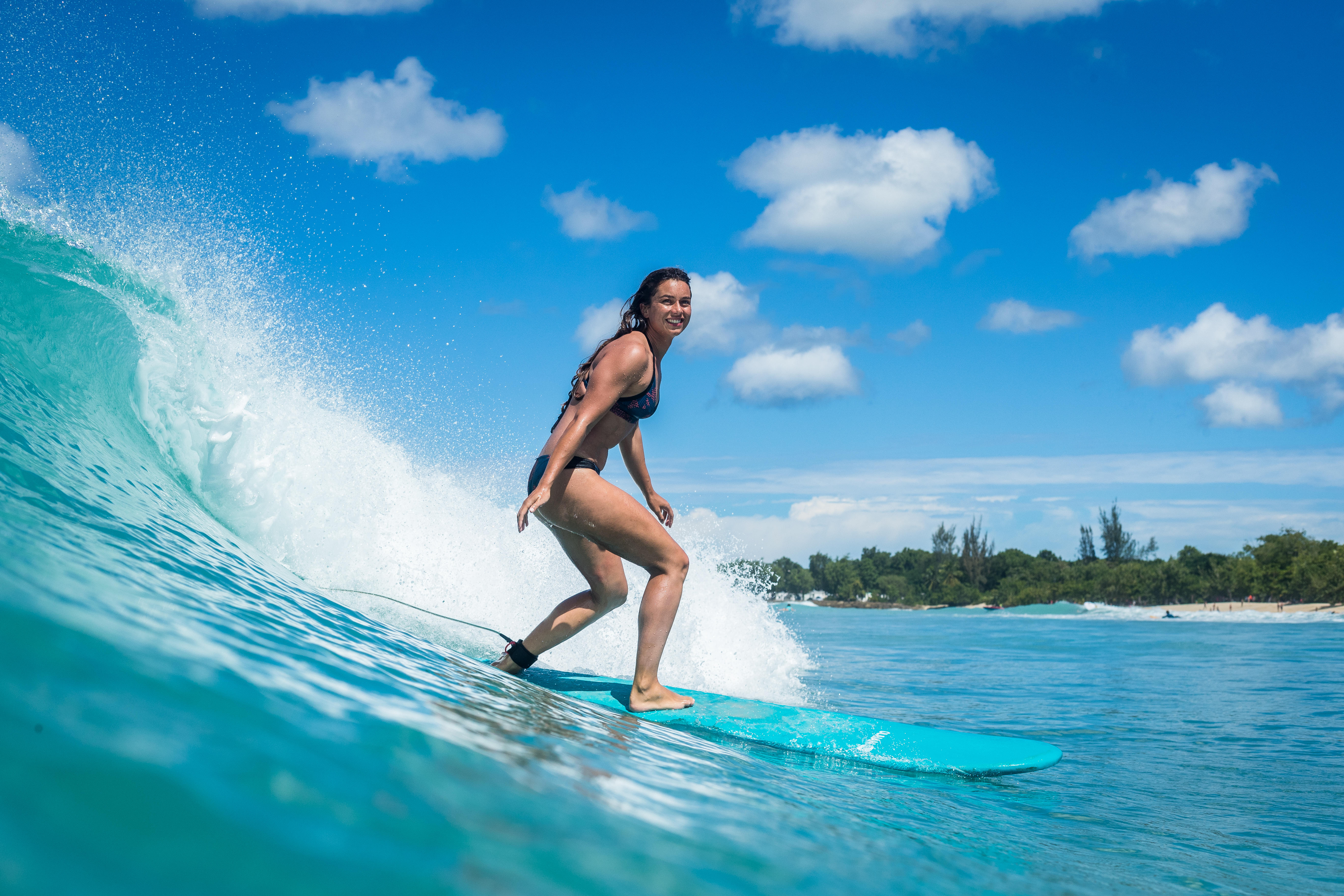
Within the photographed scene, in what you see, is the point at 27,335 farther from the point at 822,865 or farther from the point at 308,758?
the point at 822,865

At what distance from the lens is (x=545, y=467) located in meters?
3.62

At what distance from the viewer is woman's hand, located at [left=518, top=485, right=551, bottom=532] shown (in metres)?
3.21

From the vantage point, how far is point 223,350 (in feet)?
24.6

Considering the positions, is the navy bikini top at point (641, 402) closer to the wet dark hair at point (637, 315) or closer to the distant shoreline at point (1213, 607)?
the wet dark hair at point (637, 315)

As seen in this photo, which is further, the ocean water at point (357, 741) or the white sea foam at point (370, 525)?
the white sea foam at point (370, 525)

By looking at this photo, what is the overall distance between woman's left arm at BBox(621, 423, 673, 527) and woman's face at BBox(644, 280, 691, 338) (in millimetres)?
504

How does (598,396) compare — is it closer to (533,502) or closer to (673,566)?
(533,502)

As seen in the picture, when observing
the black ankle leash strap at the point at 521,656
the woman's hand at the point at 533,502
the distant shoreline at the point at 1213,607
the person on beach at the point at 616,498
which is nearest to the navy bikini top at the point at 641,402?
the person on beach at the point at 616,498

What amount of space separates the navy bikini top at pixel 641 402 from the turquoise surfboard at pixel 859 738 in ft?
4.39

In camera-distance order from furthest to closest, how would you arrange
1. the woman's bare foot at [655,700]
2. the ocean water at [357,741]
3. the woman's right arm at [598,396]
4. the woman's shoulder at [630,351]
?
the woman's bare foot at [655,700] < the woman's shoulder at [630,351] < the woman's right arm at [598,396] < the ocean water at [357,741]

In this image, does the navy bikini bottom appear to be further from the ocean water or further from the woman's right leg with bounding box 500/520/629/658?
the ocean water

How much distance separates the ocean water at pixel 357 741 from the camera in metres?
0.99

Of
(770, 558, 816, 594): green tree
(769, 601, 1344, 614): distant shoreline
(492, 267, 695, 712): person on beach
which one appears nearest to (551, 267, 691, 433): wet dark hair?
(492, 267, 695, 712): person on beach

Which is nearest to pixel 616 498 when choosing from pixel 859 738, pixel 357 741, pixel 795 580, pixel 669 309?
pixel 669 309
